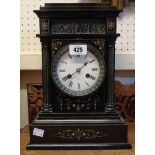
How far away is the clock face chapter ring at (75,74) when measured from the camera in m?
1.09

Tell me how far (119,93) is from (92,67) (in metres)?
0.39

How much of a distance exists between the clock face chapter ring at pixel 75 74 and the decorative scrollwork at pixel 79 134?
115 millimetres

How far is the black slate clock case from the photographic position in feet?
3.49

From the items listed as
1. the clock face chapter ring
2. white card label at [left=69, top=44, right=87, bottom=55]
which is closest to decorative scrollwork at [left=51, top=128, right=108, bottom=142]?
the clock face chapter ring

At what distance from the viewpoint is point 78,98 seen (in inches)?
43.1

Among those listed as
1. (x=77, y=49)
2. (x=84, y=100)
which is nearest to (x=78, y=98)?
(x=84, y=100)

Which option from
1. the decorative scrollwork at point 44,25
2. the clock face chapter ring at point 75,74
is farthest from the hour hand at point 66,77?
the decorative scrollwork at point 44,25

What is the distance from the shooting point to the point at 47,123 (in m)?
1.06
